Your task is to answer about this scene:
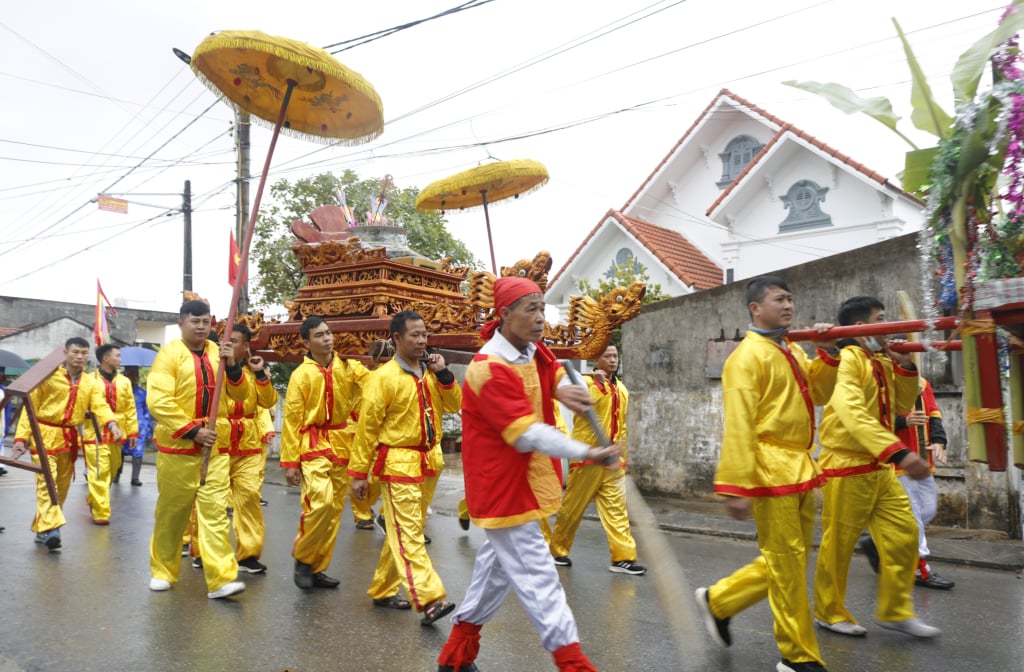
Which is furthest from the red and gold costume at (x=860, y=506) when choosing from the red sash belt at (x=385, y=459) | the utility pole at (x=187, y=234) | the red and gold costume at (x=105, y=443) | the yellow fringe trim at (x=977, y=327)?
the utility pole at (x=187, y=234)

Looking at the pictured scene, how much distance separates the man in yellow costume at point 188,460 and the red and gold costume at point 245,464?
0.37m

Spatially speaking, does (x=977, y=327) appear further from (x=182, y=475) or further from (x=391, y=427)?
(x=182, y=475)

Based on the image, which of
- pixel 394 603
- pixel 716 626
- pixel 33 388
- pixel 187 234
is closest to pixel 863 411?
pixel 716 626

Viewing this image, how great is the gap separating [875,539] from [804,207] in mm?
10974

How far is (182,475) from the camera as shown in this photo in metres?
5.70

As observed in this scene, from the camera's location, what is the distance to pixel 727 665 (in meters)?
4.17

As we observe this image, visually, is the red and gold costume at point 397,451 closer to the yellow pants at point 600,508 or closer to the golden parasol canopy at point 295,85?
the yellow pants at point 600,508

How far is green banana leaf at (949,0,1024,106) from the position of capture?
2.94 meters

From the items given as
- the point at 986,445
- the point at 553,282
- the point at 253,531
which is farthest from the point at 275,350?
the point at 553,282

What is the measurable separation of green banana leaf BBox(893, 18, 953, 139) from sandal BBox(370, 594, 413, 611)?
4.10 m

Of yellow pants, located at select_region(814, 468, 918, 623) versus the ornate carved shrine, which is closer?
yellow pants, located at select_region(814, 468, 918, 623)

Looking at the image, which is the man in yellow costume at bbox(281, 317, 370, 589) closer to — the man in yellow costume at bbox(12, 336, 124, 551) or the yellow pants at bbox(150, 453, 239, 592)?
the yellow pants at bbox(150, 453, 239, 592)

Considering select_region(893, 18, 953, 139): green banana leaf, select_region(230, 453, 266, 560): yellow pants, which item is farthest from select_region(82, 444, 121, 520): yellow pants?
select_region(893, 18, 953, 139): green banana leaf

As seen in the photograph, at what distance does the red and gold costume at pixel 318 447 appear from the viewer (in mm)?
5855
